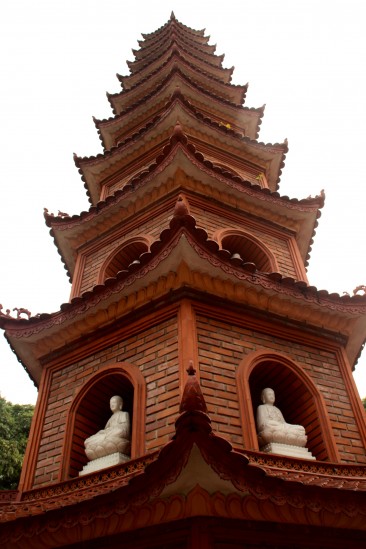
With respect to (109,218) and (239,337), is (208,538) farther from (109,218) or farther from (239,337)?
(109,218)

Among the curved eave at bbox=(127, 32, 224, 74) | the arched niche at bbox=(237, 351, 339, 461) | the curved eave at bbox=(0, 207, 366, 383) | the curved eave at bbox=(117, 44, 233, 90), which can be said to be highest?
the curved eave at bbox=(127, 32, 224, 74)

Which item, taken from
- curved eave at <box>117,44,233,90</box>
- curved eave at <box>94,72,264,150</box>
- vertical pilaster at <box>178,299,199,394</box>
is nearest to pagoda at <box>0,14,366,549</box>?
vertical pilaster at <box>178,299,199,394</box>

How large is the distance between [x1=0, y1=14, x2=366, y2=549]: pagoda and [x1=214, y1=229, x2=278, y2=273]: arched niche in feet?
0.14

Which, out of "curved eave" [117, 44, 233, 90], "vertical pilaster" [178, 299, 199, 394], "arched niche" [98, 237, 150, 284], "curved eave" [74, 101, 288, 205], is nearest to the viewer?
"vertical pilaster" [178, 299, 199, 394]

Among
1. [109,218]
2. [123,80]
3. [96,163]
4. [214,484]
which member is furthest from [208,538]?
[123,80]

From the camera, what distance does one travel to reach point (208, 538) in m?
4.88

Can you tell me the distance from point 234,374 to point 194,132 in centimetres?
741

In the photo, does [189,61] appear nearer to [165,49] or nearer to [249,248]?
[165,49]

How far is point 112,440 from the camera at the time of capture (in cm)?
679

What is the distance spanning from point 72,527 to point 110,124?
474 inches

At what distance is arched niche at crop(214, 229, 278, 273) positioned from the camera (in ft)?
32.7

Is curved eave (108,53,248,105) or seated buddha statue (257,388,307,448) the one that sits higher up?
curved eave (108,53,248,105)

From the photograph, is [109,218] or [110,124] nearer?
[109,218]

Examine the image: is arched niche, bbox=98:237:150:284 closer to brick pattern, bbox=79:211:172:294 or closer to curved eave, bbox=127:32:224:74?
brick pattern, bbox=79:211:172:294
